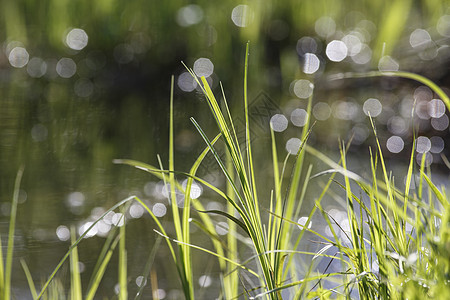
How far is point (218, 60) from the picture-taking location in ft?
11.1

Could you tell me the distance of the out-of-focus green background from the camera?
6.84 ft

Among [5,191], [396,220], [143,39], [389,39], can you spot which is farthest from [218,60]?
[396,220]

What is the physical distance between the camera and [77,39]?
3600mm

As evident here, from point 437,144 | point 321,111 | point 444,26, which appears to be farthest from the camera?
point 444,26

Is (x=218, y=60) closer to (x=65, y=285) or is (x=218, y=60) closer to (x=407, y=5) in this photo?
(x=407, y=5)

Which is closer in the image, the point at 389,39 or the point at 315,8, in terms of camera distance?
the point at 389,39

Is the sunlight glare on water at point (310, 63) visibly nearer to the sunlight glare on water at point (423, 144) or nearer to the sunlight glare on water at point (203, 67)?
the sunlight glare on water at point (203, 67)

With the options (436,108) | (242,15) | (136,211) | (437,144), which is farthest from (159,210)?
(242,15)

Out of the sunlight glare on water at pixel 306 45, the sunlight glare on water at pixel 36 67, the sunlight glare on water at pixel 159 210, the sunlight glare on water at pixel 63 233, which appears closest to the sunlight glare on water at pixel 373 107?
the sunlight glare on water at pixel 306 45

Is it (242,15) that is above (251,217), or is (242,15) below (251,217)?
above

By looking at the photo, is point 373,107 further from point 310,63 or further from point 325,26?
point 325,26

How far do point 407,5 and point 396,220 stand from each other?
2940mm

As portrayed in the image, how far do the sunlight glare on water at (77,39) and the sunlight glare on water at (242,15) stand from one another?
3.08ft

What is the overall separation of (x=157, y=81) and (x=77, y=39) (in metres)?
0.65
